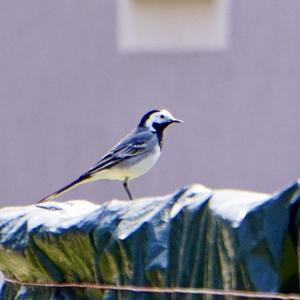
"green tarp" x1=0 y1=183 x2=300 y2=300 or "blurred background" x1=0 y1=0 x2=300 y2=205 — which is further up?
"green tarp" x1=0 y1=183 x2=300 y2=300

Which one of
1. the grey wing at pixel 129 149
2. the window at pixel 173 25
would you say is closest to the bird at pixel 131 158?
the grey wing at pixel 129 149

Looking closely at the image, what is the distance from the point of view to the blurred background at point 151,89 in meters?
17.2

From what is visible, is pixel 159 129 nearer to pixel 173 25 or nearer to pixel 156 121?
pixel 156 121

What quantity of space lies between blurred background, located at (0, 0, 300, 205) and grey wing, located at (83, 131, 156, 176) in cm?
566

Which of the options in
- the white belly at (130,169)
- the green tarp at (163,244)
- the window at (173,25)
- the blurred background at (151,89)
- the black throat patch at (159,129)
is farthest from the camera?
the blurred background at (151,89)

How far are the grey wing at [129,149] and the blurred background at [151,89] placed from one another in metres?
5.66

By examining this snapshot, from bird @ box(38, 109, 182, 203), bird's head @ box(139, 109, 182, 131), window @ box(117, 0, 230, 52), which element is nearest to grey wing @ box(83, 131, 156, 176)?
bird @ box(38, 109, 182, 203)

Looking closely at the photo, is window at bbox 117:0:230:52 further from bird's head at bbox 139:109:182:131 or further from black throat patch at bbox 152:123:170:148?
black throat patch at bbox 152:123:170:148

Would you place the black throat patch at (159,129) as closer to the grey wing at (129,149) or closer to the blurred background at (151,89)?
the grey wing at (129,149)

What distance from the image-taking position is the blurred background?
17.2 m

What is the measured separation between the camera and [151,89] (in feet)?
58.2

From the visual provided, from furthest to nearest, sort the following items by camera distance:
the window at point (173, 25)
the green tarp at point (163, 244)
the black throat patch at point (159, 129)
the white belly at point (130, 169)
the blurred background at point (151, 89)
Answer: the blurred background at point (151, 89) < the window at point (173, 25) < the black throat patch at point (159, 129) < the white belly at point (130, 169) < the green tarp at point (163, 244)

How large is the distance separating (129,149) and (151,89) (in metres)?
6.24

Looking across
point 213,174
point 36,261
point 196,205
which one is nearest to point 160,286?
point 196,205
